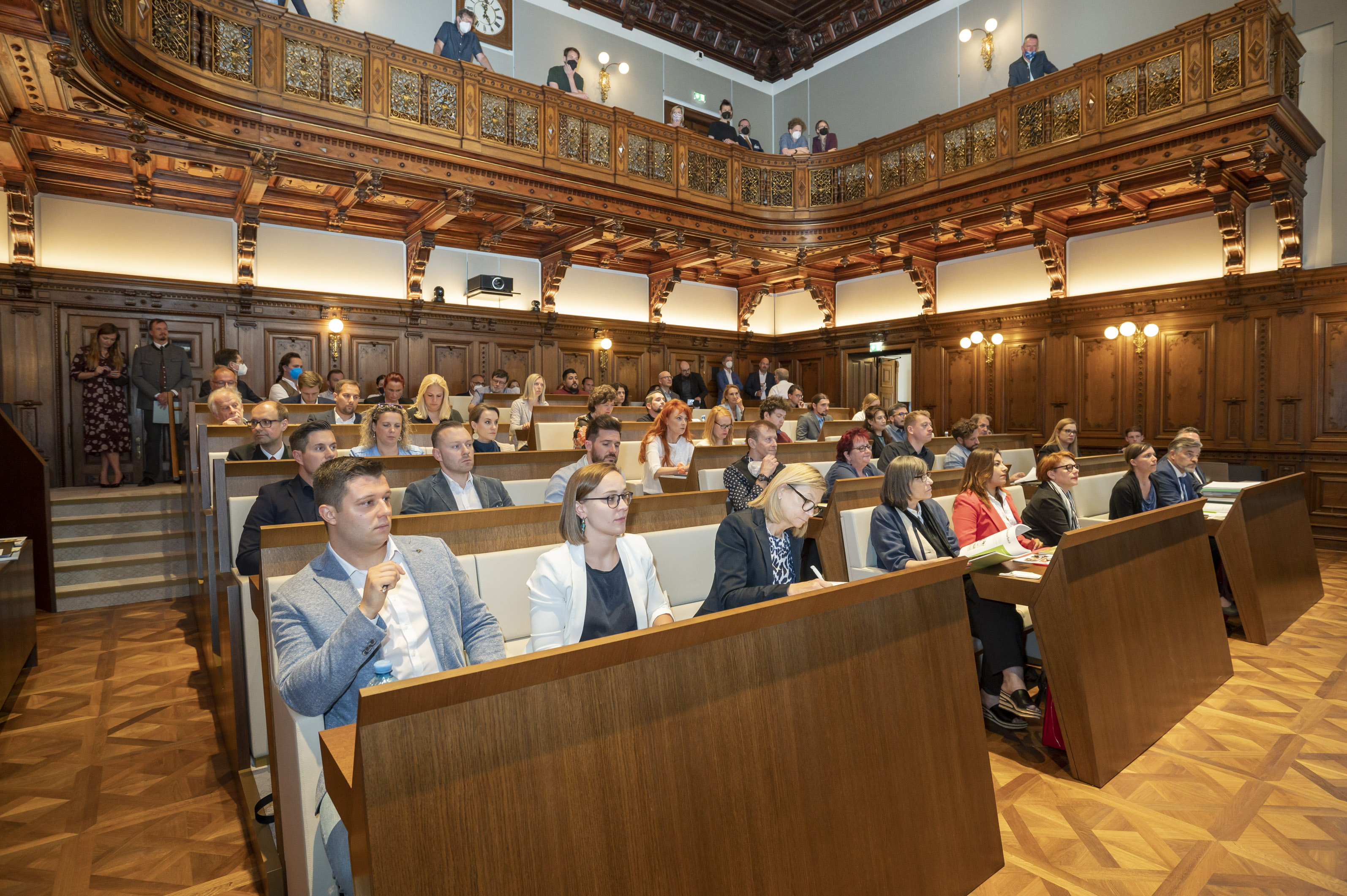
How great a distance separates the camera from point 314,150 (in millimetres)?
6758

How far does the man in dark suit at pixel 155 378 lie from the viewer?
7.12m

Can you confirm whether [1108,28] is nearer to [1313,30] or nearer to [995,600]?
[1313,30]

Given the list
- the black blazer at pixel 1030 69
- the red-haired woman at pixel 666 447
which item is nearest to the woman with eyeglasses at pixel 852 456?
the red-haired woman at pixel 666 447

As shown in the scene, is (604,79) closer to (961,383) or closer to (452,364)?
(452,364)

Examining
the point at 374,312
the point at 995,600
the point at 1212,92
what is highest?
the point at 1212,92

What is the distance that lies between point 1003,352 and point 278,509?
9808mm

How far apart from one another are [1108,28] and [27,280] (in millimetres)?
12879

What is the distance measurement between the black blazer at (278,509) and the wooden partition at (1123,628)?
2.69 metres

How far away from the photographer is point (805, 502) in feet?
7.66

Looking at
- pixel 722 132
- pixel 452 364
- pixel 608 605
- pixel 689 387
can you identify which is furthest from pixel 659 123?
pixel 608 605

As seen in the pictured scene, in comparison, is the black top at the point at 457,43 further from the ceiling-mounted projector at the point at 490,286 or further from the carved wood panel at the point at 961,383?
the carved wood panel at the point at 961,383

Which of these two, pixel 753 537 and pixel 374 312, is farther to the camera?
pixel 374 312

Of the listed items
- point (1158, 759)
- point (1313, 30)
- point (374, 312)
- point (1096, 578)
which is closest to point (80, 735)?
point (1096, 578)

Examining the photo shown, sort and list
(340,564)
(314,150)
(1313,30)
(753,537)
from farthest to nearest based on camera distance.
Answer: (1313,30) < (314,150) < (753,537) < (340,564)
